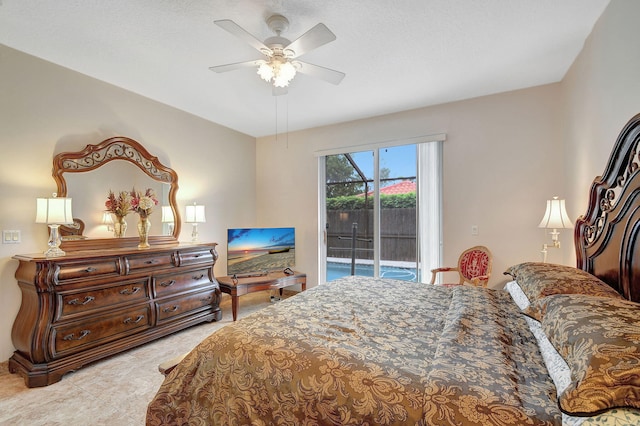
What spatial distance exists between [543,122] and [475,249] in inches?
61.5

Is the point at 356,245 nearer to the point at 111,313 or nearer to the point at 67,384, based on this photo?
the point at 111,313

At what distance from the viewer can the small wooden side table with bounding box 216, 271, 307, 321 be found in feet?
11.9

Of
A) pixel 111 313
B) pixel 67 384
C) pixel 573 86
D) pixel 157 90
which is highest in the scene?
pixel 157 90

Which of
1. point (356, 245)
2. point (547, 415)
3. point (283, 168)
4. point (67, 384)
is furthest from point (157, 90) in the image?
point (547, 415)

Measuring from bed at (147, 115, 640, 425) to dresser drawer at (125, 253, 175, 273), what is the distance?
69.7 inches

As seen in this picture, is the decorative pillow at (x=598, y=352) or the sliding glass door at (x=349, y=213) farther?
the sliding glass door at (x=349, y=213)

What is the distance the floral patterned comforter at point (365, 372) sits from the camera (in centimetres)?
97

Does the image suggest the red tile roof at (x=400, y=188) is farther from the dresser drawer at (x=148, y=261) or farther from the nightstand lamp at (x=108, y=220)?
the nightstand lamp at (x=108, y=220)

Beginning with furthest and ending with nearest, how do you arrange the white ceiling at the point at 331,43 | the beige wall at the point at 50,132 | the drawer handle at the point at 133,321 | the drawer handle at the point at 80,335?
the drawer handle at the point at 133,321, the beige wall at the point at 50,132, the drawer handle at the point at 80,335, the white ceiling at the point at 331,43

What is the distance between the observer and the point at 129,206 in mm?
3213

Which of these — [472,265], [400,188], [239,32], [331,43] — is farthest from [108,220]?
[472,265]

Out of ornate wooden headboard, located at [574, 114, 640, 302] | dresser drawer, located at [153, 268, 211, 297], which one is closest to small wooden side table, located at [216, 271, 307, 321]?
dresser drawer, located at [153, 268, 211, 297]

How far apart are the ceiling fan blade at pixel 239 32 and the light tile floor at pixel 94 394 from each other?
2.55m

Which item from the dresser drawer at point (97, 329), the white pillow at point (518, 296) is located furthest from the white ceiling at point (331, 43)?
the dresser drawer at point (97, 329)
